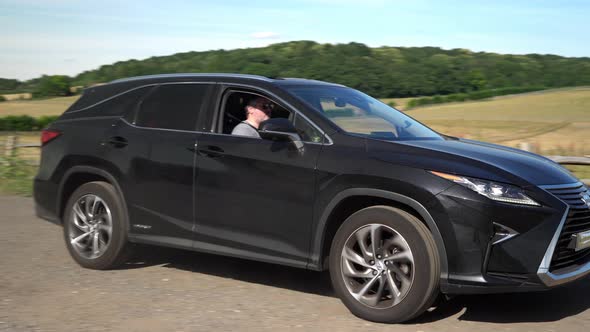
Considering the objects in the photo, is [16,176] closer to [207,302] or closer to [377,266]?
[207,302]

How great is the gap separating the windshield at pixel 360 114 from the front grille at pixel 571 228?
1264 millimetres

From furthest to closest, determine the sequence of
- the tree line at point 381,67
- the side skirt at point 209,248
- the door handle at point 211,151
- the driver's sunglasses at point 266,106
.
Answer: the tree line at point 381,67 → the driver's sunglasses at point 266,106 → the door handle at point 211,151 → the side skirt at point 209,248

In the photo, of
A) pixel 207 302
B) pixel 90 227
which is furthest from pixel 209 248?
pixel 90 227

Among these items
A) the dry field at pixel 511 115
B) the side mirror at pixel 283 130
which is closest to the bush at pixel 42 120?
the dry field at pixel 511 115

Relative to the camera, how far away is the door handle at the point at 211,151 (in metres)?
6.00

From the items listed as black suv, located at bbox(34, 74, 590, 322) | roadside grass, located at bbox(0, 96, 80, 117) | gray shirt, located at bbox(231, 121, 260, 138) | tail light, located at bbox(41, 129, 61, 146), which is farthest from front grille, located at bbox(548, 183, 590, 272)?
roadside grass, located at bbox(0, 96, 80, 117)

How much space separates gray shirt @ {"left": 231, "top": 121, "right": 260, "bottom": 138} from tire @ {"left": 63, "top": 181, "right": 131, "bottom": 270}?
1.29m

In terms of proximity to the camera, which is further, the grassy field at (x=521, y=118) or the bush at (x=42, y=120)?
the bush at (x=42, y=120)

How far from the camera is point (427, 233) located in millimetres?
5035

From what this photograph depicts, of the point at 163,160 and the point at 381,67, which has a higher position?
the point at 381,67

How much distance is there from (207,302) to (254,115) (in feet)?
4.85

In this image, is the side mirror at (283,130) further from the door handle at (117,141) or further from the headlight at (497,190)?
the door handle at (117,141)

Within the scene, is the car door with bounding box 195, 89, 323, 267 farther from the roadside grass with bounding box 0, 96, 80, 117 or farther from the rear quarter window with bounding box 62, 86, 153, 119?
the roadside grass with bounding box 0, 96, 80, 117

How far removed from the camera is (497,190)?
192 inches
